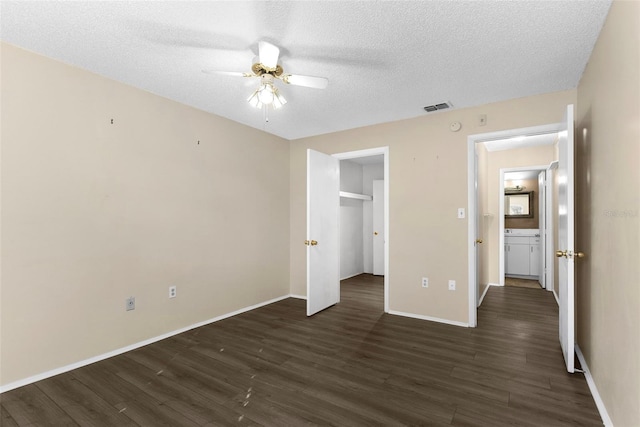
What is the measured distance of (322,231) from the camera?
13.6ft

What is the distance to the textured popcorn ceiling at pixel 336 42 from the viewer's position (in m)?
1.85

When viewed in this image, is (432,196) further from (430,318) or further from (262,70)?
(262,70)

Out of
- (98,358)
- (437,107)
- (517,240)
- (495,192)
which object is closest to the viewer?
(98,358)

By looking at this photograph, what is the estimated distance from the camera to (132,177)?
9.63 feet

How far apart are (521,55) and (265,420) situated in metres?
3.13

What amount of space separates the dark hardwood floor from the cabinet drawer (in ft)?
10.1

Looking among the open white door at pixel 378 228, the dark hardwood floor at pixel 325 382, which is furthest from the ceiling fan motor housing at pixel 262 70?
the open white door at pixel 378 228

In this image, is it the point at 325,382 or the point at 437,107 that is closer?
the point at 325,382

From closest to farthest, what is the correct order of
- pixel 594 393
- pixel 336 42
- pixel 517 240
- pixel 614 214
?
pixel 614 214, pixel 594 393, pixel 336 42, pixel 517 240

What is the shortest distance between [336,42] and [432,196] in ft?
7.17

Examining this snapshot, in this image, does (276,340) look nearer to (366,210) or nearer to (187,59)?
(187,59)

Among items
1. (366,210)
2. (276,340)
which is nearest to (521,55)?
(276,340)

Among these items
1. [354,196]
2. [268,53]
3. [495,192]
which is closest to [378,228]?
[354,196]

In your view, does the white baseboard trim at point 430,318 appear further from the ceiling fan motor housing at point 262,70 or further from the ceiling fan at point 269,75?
the ceiling fan motor housing at point 262,70
